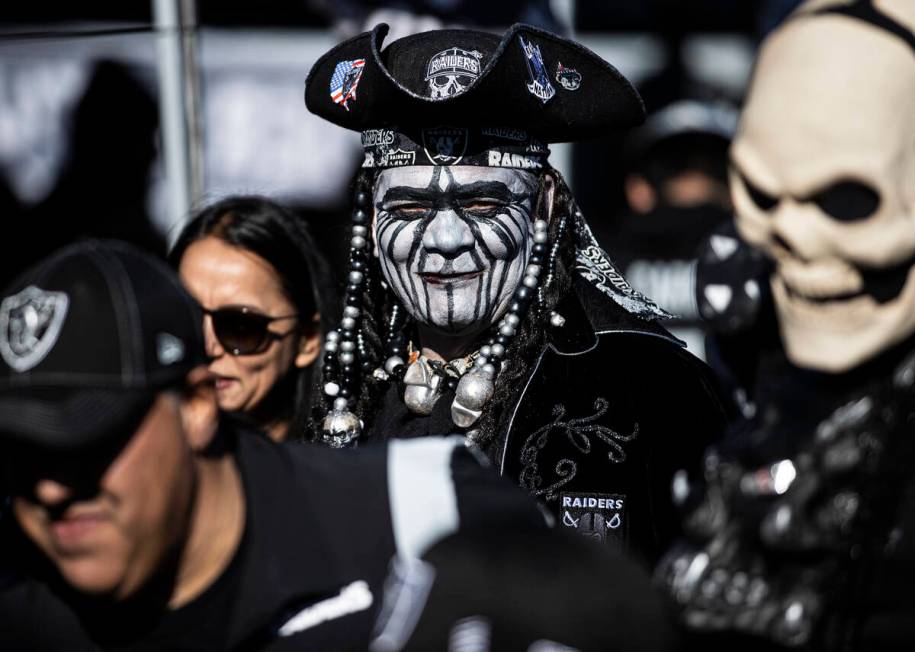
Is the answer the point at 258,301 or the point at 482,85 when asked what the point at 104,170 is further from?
the point at 482,85

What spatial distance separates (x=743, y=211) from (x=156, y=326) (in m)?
0.80

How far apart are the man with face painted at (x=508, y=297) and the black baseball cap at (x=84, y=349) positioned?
3.49 ft

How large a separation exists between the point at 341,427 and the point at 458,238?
505 mm

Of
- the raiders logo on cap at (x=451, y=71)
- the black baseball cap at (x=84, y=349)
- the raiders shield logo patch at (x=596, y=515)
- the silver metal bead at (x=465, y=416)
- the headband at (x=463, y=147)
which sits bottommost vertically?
the raiders shield logo patch at (x=596, y=515)

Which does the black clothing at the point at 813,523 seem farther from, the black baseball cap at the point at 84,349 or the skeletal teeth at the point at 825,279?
the black baseball cap at the point at 84,349

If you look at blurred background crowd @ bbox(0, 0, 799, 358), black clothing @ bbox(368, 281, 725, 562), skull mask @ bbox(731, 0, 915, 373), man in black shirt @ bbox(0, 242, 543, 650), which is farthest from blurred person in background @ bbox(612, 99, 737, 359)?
skull mask @ bbox(731, 0, 915, 373)

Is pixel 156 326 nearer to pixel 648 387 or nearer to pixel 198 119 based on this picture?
pixel 648 387

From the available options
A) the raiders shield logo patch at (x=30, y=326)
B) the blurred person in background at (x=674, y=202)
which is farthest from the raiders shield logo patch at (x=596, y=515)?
the blurred person in background at (x=674, y=202)

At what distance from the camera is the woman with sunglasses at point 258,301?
2.95 metres

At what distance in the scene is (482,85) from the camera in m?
2.72

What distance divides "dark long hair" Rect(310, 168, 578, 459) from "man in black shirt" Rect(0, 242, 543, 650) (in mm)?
708

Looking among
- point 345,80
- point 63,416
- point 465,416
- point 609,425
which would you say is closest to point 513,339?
point 465,416

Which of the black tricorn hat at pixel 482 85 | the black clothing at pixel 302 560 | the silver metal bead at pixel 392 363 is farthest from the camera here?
the silver metal bead at pixel 392 363

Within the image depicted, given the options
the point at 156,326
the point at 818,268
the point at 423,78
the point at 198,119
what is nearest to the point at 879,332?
the point at 818,268
